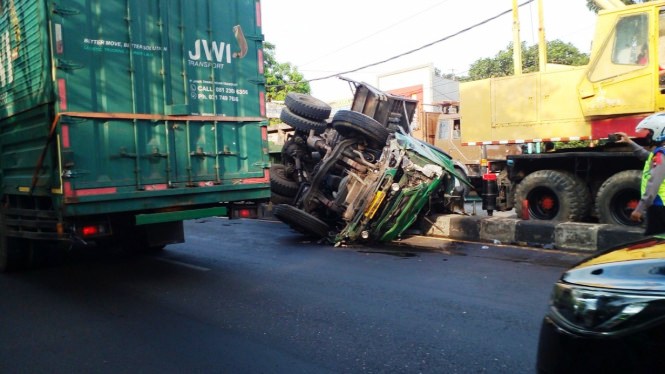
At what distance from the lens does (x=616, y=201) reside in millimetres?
8109

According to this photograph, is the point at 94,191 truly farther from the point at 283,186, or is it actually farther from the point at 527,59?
the point at 527,59

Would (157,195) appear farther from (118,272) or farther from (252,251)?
(252,251)

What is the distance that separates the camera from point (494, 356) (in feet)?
12.3

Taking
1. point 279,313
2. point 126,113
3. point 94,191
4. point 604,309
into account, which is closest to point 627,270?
point 604,309

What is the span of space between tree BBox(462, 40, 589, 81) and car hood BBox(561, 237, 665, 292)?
2724cm

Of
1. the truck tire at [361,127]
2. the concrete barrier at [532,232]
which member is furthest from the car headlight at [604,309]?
the truck tire at [361,127]

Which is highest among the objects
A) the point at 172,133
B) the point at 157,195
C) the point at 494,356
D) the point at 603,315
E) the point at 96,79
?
the point at 96,79

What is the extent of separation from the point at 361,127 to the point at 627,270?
282 inches

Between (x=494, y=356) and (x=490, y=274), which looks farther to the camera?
(x=490, y=274)

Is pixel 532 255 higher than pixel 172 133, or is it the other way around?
pixel 172 133

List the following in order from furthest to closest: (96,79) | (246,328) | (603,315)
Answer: (96,79), (246,328), (603,315)

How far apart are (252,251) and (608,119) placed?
5.89 metres

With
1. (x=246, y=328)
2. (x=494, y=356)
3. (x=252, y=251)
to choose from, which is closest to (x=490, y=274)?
(x=494, y=356)

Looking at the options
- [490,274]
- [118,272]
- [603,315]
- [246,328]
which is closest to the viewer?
[603,315]
